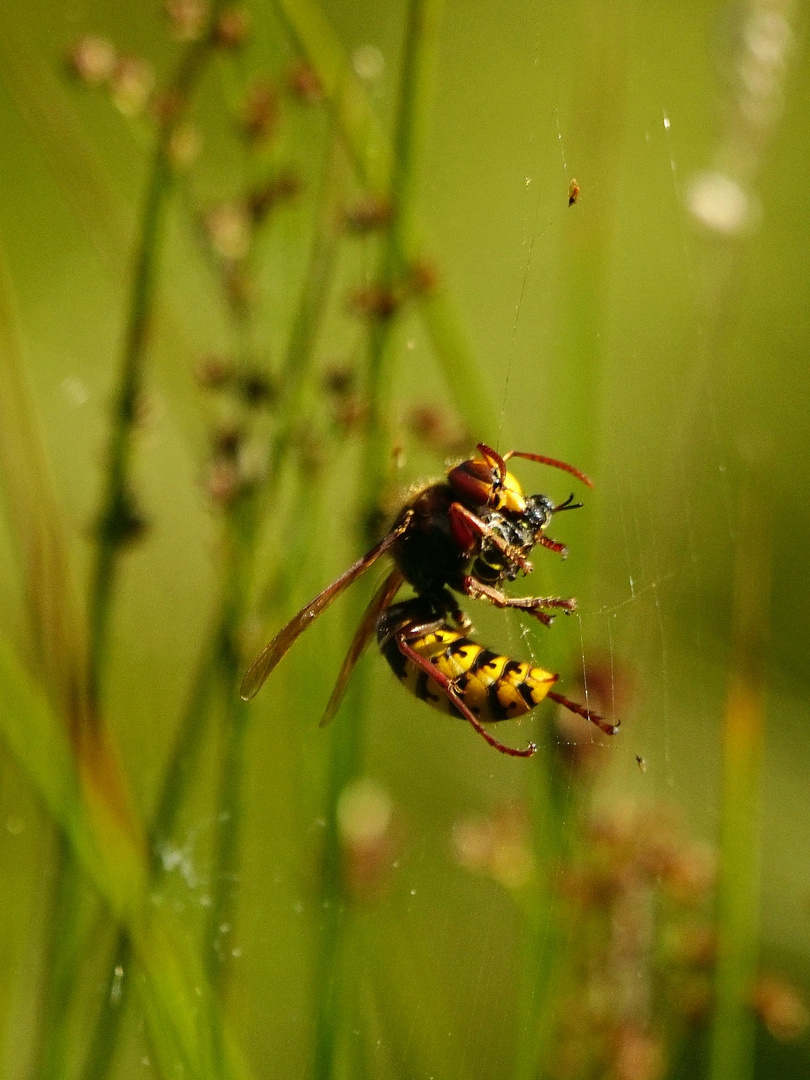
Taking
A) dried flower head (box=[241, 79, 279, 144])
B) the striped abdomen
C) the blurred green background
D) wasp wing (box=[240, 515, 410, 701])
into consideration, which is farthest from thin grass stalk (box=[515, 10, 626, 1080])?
dried flower head (box=[241, 79, 279, 144])

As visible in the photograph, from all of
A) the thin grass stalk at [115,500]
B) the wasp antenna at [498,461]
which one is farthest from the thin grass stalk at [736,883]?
the thin grass stalk at [115,500]

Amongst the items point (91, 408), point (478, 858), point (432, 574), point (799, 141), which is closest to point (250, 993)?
point (478, 858)

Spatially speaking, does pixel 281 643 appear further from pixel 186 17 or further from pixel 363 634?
pixel 186 17

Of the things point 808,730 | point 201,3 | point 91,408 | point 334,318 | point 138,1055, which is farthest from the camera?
point 91,408

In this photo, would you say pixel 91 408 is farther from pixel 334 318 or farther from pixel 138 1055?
pixel 138 1055

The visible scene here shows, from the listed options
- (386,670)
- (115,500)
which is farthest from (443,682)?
(386,670)

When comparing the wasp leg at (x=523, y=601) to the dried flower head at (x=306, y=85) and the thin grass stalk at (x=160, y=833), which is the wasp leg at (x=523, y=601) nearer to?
the thin grass stalk at (x=160, y=833)
